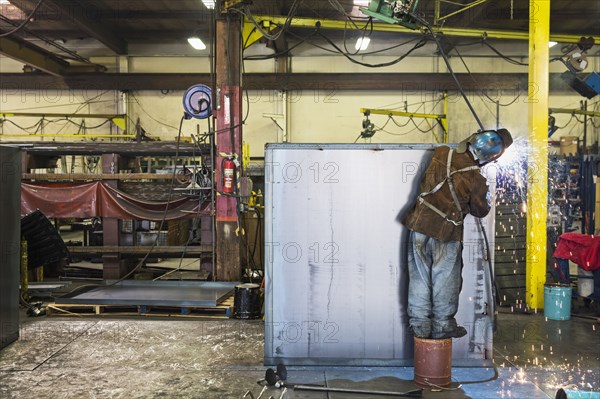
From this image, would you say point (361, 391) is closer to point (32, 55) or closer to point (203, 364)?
point (203, 364)

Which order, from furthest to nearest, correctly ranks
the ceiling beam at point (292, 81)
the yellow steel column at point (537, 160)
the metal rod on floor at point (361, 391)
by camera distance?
1. the ceiling beam at point (292, 81)
2. the yellow steel column at point (537, 160)
3. the metal rod on floor at point (361, 391)

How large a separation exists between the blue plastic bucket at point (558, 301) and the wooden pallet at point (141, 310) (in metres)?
4.25

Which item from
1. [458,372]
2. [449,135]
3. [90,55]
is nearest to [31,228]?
[458,372]

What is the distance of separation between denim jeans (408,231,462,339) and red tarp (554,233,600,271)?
3439mm

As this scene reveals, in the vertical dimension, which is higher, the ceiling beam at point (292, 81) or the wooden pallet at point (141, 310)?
the ceiling beam at point (292, 81)

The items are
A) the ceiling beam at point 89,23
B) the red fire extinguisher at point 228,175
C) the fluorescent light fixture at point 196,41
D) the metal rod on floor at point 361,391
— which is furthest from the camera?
the fluorescent light fixture at point 196,41

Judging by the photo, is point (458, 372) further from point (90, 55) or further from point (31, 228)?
point (90, 55)

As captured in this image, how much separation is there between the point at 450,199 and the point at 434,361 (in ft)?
4.52

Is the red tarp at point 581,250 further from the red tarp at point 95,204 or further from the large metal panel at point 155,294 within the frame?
the red tarp at point 95,204

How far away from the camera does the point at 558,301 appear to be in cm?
677

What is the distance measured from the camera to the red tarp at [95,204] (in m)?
8.26

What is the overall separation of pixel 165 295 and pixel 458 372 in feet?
13.5

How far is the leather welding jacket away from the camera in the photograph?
428 cm

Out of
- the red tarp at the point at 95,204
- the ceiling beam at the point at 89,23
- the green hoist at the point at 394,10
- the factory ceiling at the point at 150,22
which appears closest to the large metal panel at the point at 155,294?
the red tarp at the point at 95,204
